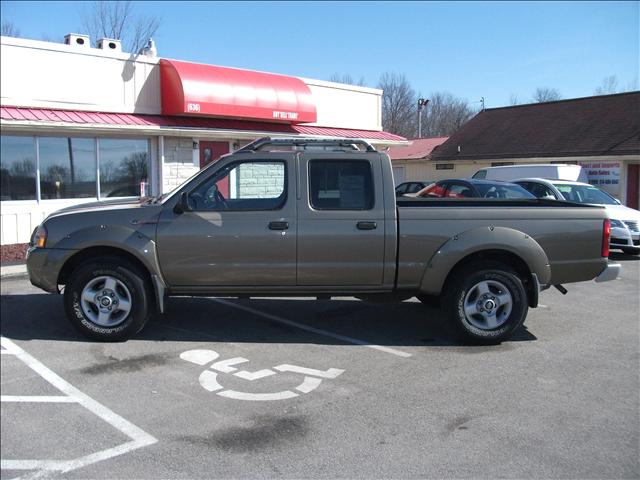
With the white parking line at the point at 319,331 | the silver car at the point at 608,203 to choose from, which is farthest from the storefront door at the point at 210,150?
the white parking line at the point at 319,331

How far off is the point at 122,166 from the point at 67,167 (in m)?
1.27

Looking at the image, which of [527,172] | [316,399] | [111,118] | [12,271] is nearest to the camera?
[316,399]

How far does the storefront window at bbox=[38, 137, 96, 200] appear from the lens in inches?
493

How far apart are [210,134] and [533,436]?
11.6 metres

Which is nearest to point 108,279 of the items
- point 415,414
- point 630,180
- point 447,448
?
point 415,414

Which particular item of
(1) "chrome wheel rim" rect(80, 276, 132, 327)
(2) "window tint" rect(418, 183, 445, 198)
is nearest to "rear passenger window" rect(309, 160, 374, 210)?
(1) "chrome wheel rim" rect(80, 276, 132, 327)

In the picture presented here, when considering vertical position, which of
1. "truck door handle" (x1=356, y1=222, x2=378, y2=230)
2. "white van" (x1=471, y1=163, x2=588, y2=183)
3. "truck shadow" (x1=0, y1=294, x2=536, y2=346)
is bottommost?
"truck shadow" (x1=0, y1=294, x2=536, y2=346)

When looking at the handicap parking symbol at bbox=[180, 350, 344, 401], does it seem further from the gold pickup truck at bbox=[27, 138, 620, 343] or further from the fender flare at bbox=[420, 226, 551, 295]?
the fender flare at bbox=[420, 226, 551, 295]

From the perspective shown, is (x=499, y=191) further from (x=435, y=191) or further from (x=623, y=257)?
(x=623, y=257)

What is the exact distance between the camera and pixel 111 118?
13.0 meters

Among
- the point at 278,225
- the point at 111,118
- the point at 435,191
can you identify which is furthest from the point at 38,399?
the point at 435,191

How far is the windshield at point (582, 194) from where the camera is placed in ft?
47.3

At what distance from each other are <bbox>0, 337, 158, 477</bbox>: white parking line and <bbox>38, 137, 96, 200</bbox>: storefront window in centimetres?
770

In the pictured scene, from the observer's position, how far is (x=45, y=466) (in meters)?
3.57
